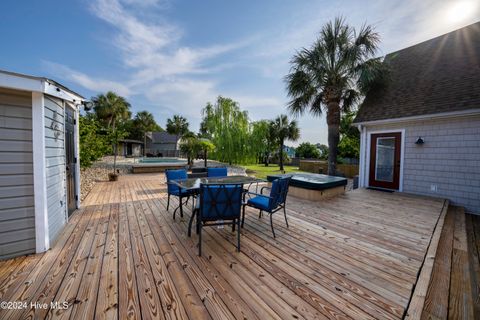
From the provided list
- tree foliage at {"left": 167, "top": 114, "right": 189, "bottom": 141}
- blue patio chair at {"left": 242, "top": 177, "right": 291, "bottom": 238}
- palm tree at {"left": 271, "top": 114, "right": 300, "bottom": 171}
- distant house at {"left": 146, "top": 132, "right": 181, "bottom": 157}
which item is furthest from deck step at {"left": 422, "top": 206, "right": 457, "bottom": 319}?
tree foliage at {"left": 167, "top": 114, "right": 189, "bottom": 141}

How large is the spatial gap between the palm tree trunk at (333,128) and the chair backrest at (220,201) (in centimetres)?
638

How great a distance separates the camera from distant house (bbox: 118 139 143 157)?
1036 inches

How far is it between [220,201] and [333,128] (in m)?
6.60

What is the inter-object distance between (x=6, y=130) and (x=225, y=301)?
9.95 ft

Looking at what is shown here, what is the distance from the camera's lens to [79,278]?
1.95m

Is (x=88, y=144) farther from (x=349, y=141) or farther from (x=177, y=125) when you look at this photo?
(x=177, y=125)

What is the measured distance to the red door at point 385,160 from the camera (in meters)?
6.14

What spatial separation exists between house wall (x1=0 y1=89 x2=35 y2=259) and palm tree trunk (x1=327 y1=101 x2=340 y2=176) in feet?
26.3

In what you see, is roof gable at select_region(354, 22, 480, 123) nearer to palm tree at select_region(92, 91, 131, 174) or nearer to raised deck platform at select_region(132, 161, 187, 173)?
raised deck platform at select_region(132, 161, 187, 173)

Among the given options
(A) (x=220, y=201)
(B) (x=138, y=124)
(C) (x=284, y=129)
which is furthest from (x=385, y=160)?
(B) (x=138, y=124)

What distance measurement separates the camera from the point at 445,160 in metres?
5.18

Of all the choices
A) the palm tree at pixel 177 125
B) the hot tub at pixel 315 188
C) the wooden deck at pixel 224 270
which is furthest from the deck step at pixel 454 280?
the palm tree at pixel 177 125

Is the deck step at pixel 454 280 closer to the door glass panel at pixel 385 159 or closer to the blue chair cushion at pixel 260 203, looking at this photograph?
the blue chair cushion at pixel 260 203

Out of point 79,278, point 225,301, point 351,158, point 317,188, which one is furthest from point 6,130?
point 351,158
